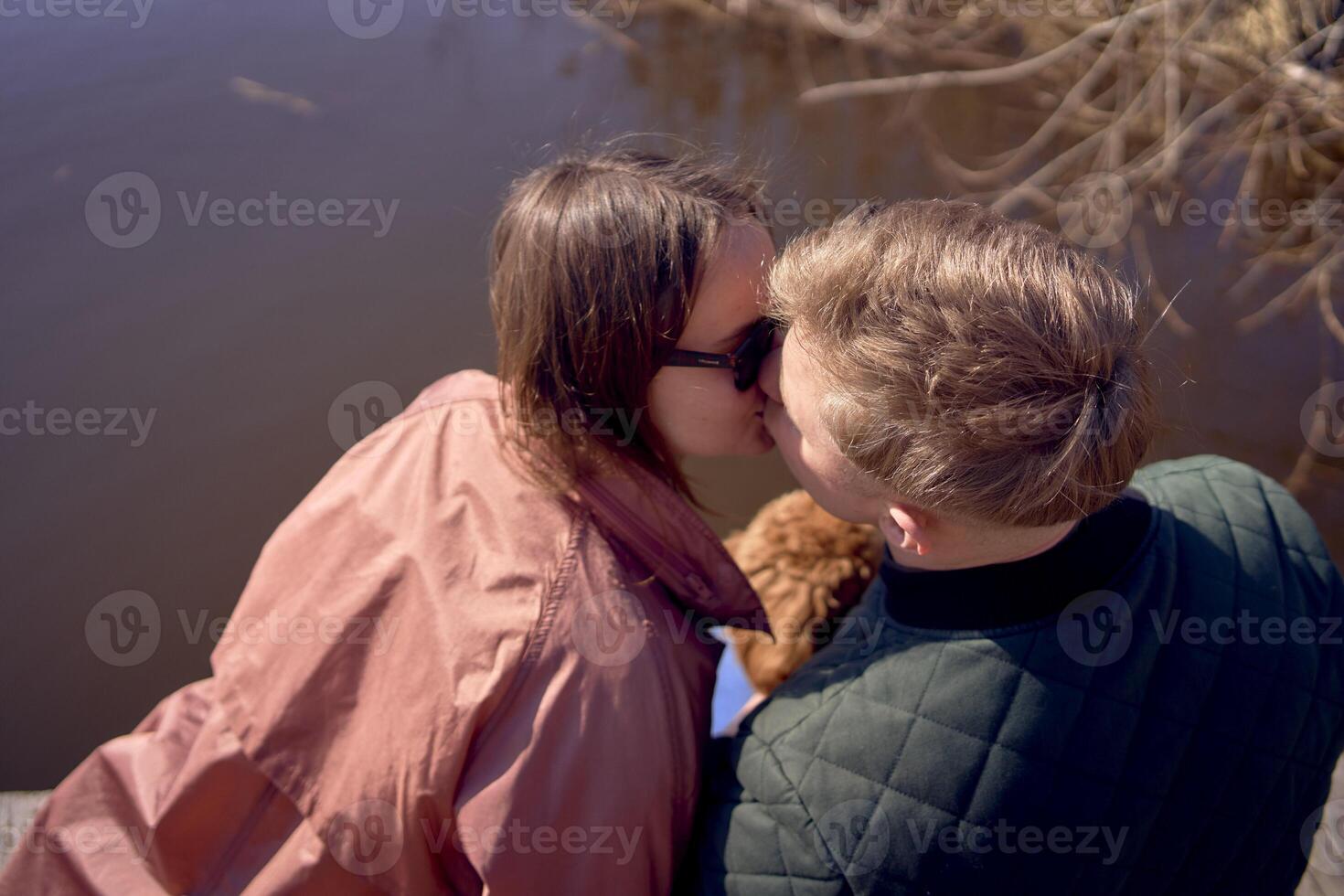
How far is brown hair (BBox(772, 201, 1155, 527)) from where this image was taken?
949mm

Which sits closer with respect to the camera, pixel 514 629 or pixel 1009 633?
pixel 1009 633

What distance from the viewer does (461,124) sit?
4039mm

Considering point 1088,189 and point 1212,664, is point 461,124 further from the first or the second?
point 1212,664

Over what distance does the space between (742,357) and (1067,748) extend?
2.33 ft

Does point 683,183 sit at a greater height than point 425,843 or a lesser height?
greater

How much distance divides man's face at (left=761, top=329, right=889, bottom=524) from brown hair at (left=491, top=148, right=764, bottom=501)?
8.2 inches

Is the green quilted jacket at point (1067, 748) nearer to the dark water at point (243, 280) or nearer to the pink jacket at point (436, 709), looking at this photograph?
the pink jacket at point (436, 709)

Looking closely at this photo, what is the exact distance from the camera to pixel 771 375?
1.35 m

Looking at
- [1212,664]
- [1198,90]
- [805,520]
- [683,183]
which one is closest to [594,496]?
[683,183]

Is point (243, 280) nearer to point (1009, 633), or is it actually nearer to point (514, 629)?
point (514, 629)

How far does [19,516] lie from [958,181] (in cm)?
385

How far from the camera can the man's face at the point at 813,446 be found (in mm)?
1147

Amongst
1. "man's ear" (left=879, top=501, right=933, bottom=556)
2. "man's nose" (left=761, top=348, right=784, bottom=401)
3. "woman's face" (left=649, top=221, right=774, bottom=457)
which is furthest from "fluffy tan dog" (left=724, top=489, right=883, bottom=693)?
"man's ear" (left=879, top=501, right=933, bottom=556)

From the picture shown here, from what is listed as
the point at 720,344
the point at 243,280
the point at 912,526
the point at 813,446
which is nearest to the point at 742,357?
the point at 720,344
